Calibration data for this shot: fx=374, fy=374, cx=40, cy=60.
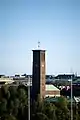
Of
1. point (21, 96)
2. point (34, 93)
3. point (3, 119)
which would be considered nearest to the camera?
point (3, 119)

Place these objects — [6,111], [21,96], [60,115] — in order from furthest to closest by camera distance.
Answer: [21,96], [6,111], [60,115]

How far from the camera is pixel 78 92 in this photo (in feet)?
210

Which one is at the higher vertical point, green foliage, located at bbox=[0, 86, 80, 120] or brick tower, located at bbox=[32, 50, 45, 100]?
brick tower, located at bbox=[32, 50, 45, 100]

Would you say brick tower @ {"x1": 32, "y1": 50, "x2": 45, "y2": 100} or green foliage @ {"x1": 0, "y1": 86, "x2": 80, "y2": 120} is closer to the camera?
green foliage @ {"x1": 0, "y1": 86, "x2": 80, "y2": 120}

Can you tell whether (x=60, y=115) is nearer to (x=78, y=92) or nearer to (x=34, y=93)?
(x=34, y=93)

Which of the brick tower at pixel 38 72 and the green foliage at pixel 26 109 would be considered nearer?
the green foliage at pixel 26 109

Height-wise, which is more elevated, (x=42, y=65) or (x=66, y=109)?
(x=42, y=65)

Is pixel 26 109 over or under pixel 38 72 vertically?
under

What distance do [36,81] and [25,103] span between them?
13.8 meters

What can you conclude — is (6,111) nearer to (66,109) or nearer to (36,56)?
(66,109)

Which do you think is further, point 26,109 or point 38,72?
point 38,72

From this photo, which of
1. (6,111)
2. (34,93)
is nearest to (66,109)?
(6,111)

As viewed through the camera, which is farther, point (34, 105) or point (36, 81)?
point (36, 81)

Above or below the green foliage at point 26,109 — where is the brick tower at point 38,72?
above
